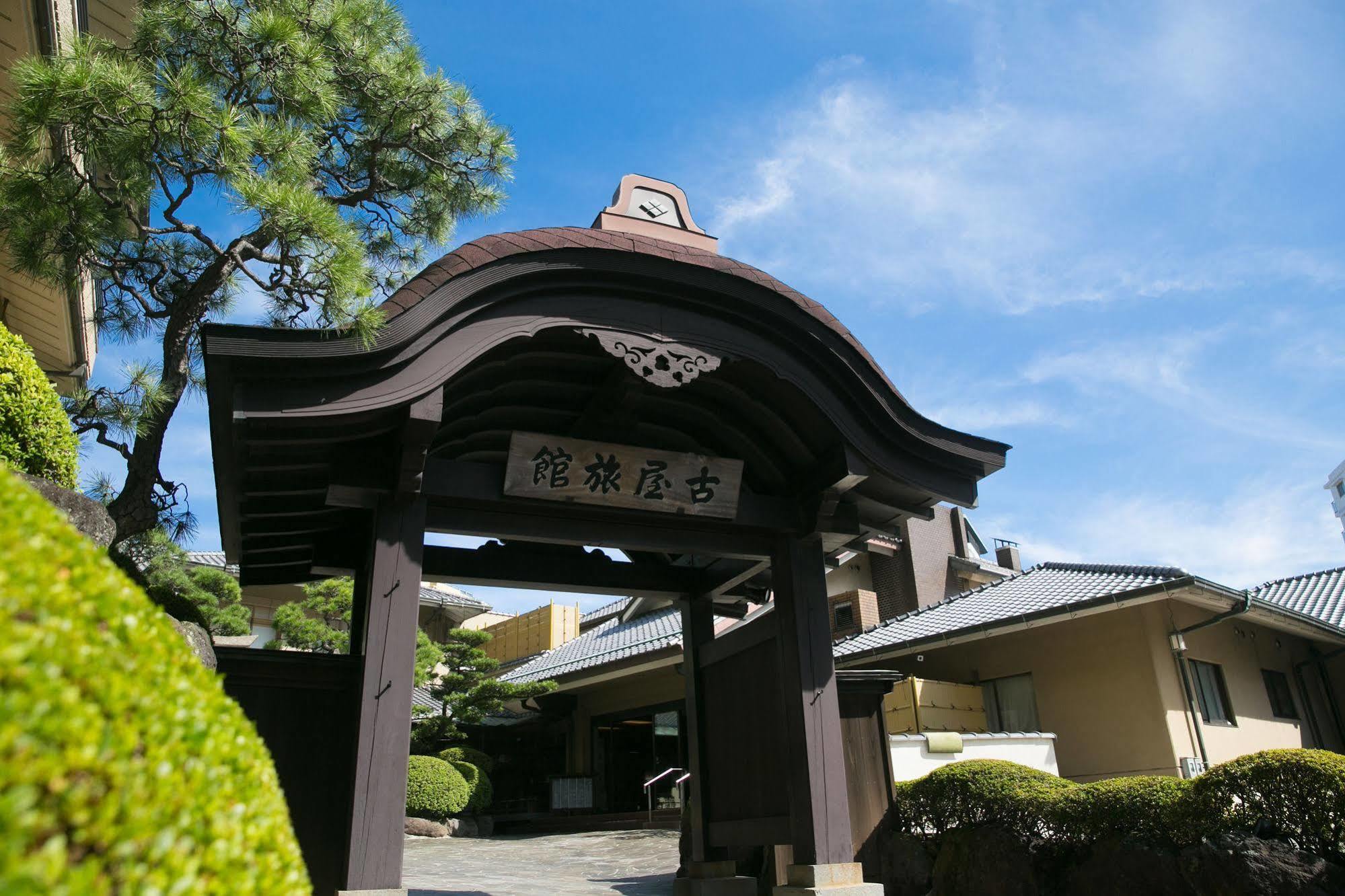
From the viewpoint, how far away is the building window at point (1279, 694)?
1606cm

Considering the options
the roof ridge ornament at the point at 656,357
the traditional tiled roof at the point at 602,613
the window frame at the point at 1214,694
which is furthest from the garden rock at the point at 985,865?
→ the traditional tiled roof at the point at 602,613

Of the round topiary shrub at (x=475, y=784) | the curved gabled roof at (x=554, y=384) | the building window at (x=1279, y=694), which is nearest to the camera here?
the curved gabled roof at (x=554, y=384)

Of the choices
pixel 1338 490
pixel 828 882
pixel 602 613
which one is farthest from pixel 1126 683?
pixel 1338 490

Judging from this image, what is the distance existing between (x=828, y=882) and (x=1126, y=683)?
9528 mm

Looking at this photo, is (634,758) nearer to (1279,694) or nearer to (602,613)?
(602,613)

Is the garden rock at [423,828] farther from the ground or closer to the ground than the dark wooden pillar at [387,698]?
closer to the ground

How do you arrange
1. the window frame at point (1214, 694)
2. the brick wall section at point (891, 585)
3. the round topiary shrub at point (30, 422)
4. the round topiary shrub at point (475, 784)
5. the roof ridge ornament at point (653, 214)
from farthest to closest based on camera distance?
the brick wall section at point (891, 585), the round topiary shrub at point (475, 784), the window frame at point (1214, 694), the roof ridge ornament at point (653, 214), the round topiary shrub at point (30, 422)

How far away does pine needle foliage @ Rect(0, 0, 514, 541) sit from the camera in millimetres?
5402

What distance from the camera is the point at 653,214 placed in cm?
712

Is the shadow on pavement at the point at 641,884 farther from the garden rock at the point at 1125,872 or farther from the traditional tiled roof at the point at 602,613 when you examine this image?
the traditional tiled roof at the point at 602,613

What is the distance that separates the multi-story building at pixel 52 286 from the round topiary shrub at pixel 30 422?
1.35 metres

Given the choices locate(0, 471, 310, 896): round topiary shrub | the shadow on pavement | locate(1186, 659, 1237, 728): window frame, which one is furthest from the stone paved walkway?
locate(1186, 659, 1237, 728): window frame

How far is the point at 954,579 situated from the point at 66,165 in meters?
→ 24.0

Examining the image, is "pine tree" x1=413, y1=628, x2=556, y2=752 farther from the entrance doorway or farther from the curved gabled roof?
the curved gabled roof
